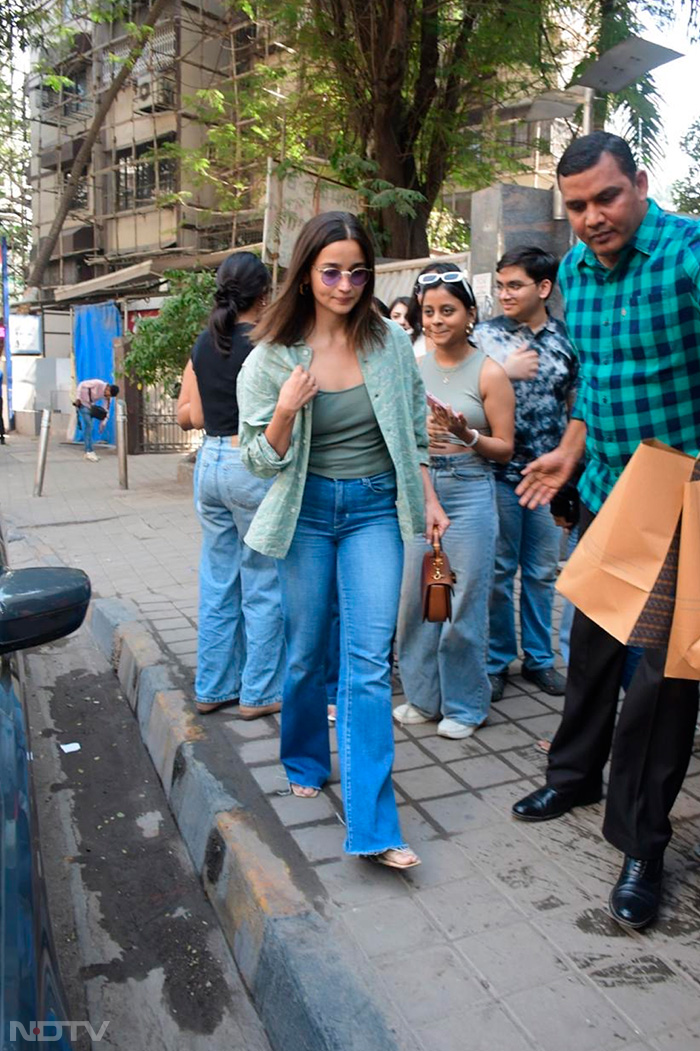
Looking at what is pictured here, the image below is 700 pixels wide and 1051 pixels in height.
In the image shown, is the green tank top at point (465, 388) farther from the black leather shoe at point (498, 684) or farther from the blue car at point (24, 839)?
the blue car at point (24, 839)

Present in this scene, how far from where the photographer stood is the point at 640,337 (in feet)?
8.36

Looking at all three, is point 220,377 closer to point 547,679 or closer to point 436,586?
point 436,586

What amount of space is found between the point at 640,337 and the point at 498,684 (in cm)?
198

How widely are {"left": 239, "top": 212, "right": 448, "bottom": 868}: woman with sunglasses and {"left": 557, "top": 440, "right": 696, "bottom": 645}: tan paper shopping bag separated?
A: 2.20 feet

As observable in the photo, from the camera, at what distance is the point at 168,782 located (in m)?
3.62

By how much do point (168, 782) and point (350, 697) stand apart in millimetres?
1318

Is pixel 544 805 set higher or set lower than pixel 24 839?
lower

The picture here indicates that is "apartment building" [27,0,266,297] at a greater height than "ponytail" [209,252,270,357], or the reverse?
"apartment building" [27,0,266,297]

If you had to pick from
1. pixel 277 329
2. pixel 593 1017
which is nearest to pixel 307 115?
pixel 277 329

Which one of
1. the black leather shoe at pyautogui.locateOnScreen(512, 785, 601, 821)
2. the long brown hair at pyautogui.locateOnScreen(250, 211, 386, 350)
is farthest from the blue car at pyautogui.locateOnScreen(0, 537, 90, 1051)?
the black leather shoe at pyautogui.locateOnScreen(512, 785, 601, 821)

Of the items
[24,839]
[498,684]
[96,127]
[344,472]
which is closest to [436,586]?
[344,472]

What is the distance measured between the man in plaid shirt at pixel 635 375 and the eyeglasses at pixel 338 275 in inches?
25.0

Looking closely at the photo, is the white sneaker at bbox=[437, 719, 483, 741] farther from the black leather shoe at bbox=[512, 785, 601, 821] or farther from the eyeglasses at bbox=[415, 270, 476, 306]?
the eyeglasses at bbox=[415, 270, 476, 306]

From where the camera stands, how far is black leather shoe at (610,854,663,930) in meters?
2.39
